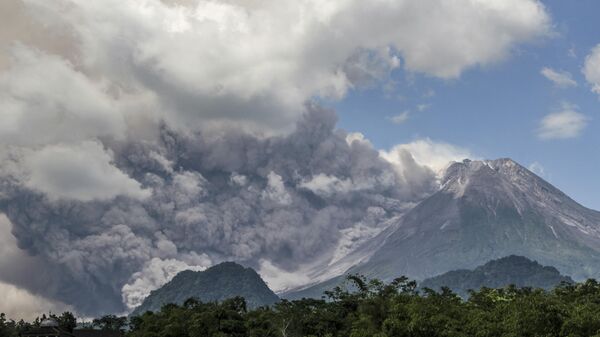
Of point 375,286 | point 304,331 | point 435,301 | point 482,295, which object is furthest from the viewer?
point 375,286

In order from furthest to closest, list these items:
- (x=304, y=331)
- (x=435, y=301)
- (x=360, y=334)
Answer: (x=304, y=331), (x=435, y=301), (x=360, y=334)

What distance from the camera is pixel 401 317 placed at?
103188mm

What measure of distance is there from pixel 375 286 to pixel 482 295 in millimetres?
28763

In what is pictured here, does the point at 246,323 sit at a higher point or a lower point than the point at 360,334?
higher

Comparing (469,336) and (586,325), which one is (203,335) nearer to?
(469,336)

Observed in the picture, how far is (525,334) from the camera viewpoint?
86438 mm

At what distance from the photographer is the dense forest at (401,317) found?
87812 mm

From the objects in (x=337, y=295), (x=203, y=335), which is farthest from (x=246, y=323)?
(x=337, y=295)

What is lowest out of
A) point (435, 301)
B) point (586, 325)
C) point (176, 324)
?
point (586, 325)

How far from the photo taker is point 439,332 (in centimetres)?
9456

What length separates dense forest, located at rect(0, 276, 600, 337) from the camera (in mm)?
87812

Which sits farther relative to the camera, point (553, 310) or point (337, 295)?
point (337, 295)

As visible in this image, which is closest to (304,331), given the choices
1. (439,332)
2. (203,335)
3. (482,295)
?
(203,335)

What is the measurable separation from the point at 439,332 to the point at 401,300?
26.0m
